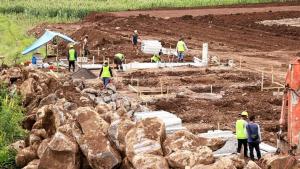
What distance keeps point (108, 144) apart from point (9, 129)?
5894 millimetres

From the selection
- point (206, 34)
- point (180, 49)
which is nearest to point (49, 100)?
point (180, 49)

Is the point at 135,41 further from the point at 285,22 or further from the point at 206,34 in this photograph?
the point at 285,22

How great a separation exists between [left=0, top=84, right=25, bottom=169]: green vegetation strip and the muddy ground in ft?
15.1

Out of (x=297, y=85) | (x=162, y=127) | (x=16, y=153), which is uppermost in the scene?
(x=297, y=85)

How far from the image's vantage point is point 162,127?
14.9 metres

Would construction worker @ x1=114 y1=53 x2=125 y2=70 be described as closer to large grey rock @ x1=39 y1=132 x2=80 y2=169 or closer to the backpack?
large grey rock @ x1=39 y1=132 x2=80 y2=169

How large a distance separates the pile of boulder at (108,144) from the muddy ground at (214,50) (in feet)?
9.45

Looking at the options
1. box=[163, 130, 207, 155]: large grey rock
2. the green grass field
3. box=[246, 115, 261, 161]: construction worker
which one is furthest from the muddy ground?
box=[163, 130, 207, 155]: large grey rock

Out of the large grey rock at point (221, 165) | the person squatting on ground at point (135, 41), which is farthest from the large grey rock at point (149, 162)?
the person squatting on ground at point (135, 41)

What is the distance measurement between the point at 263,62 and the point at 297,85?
700 inches

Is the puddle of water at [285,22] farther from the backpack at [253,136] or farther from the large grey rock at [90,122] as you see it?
the backpack at [253,136]

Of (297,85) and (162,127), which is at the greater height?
(297,85)

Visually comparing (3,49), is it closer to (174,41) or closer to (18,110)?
(174,41)

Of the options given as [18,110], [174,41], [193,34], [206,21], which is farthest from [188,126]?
[206,21]
